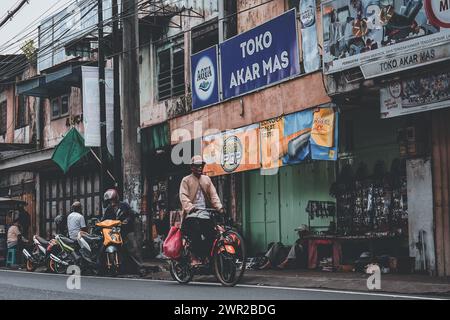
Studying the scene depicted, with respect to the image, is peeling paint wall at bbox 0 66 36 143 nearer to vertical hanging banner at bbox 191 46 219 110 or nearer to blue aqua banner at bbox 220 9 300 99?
vertical hanging banner at bbox 191 46 219 110

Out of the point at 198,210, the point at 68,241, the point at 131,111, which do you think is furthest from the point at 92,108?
the point at 198,210

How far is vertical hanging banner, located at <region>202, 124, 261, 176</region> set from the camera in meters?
17.9

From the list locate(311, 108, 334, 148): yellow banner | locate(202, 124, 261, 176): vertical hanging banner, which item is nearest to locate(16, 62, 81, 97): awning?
locate(202, 124, 261, 176): vertical hanging banner

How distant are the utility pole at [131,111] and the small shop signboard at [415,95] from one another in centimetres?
526

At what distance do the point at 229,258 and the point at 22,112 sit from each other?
73.8 ft

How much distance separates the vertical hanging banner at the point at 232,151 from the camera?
17891 millimetres

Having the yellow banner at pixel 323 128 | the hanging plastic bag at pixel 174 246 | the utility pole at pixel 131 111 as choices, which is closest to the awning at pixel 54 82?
the utility pole at pixel 131 111

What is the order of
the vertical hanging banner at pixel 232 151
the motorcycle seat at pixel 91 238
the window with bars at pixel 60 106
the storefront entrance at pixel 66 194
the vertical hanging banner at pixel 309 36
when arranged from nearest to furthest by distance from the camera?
the motorcycle seat at pixel 91 238, the vertical hanging banner at pixel 309 36, the vertical hanging banner at pixel 232 151, the storefront entrance at pixel 66 194, the window with bars at pixel 60 106

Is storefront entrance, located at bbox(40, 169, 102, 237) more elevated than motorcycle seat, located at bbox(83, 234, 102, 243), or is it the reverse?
storefront entrance, located at bbox(40, 169, 102, 237)

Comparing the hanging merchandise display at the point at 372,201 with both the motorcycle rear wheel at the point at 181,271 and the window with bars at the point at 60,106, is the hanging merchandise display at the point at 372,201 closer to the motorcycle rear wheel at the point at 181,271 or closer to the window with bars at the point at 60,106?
the motorcycle rear wheel at the point at 181,271

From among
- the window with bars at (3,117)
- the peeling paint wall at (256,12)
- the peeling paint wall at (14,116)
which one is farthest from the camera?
the window with bars at (3,117)

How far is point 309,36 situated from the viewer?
671 inches

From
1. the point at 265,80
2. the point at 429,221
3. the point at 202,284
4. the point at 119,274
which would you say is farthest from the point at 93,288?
the point at 265,80

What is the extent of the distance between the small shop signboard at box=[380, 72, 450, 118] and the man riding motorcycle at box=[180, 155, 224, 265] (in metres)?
3.53
